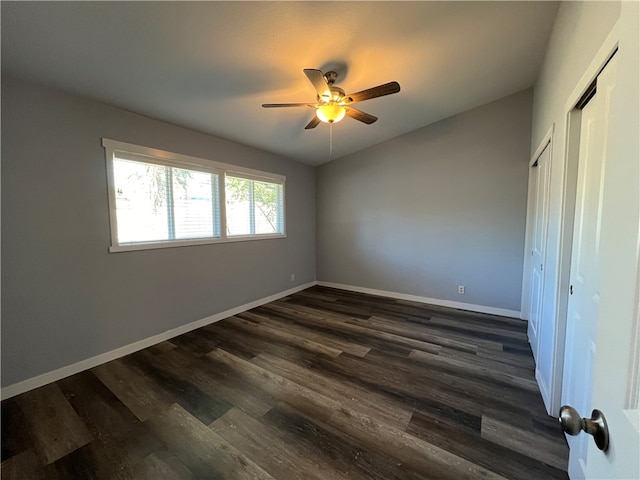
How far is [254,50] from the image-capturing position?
6.40 feet

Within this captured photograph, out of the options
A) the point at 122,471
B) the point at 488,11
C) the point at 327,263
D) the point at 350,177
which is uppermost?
the point at 488,11

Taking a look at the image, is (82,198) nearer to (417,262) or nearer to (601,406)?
(601,406)

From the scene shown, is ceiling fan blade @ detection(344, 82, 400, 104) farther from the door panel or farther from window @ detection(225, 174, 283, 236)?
window @ detection(225, 174, 283, 236)

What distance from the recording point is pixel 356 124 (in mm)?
3502

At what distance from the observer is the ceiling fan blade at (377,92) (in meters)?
1.95

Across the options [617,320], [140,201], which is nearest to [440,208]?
[617,320]

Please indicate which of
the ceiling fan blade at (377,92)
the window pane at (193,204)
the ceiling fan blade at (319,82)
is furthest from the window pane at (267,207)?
the ceiling fan blade at (377,92)

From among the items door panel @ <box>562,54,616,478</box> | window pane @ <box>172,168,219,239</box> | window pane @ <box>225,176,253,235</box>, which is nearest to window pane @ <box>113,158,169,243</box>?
window pane @ <box>172,168,219,239</box>

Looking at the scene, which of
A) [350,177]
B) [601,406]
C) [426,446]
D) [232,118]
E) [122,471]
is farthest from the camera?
[350,177]

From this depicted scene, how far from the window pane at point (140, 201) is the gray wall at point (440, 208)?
9.57 feet

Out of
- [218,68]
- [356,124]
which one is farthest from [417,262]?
[218,68]

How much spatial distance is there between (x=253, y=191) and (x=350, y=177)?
1.80 meters

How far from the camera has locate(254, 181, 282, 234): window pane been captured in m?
4.10

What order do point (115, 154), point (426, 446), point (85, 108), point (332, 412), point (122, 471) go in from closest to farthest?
point (122, 471)
point (426, 446)
point (332, 412)
point (85, 108)
point (115, 154)
